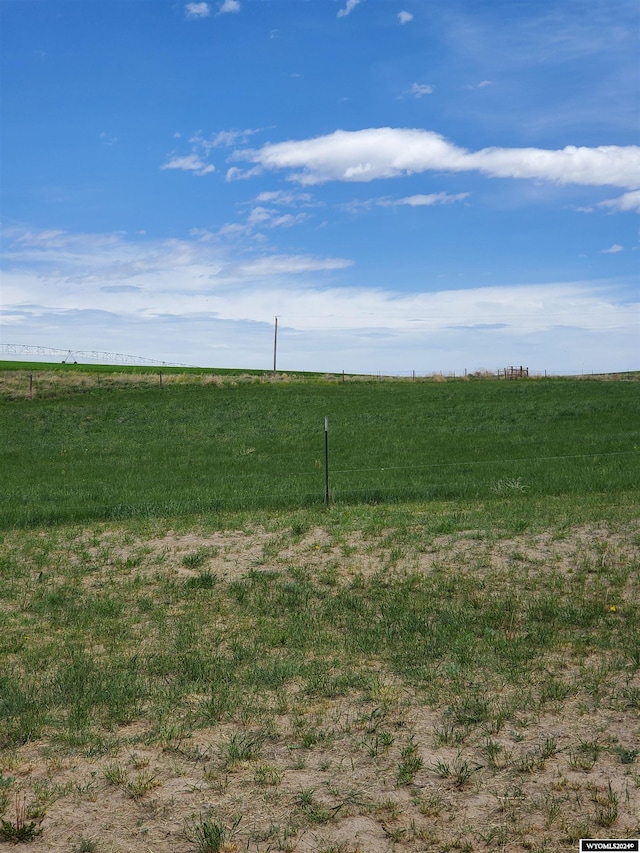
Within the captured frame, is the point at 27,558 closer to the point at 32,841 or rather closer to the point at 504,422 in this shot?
the point at 32,841

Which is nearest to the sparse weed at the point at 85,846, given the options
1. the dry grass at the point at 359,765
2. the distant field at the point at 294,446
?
the dry grass at the point at 359,765

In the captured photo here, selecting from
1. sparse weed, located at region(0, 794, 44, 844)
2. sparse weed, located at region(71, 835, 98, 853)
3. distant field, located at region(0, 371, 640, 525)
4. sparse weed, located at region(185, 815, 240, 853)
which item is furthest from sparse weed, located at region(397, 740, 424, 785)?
distant field, located at region(0, 371, 640, 525)

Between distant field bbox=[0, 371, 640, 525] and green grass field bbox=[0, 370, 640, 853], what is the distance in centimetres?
25

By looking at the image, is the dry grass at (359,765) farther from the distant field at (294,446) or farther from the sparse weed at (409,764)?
the distant field at (294,446)

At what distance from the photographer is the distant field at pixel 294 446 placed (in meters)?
17.4

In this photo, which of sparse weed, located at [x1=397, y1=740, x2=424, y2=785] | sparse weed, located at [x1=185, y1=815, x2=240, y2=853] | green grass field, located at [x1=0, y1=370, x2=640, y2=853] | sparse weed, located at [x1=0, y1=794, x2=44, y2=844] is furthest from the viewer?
sparse weed, located at [x1=397, y1=740, x2=424, y2=785]

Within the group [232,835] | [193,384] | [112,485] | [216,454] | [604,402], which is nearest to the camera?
[232,835]

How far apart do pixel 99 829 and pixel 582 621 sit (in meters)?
5.75

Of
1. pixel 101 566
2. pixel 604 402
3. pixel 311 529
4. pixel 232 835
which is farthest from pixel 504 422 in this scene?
pixel 232 835

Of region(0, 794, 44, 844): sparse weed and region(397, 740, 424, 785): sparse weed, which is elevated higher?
region(397, 740, 424, 785): sparse weed

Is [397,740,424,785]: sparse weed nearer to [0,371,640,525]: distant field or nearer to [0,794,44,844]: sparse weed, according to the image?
[0,794,44,844]: sparse weed

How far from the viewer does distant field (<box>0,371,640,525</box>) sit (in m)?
17.4

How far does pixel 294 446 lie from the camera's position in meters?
27.9

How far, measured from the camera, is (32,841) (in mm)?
4508
